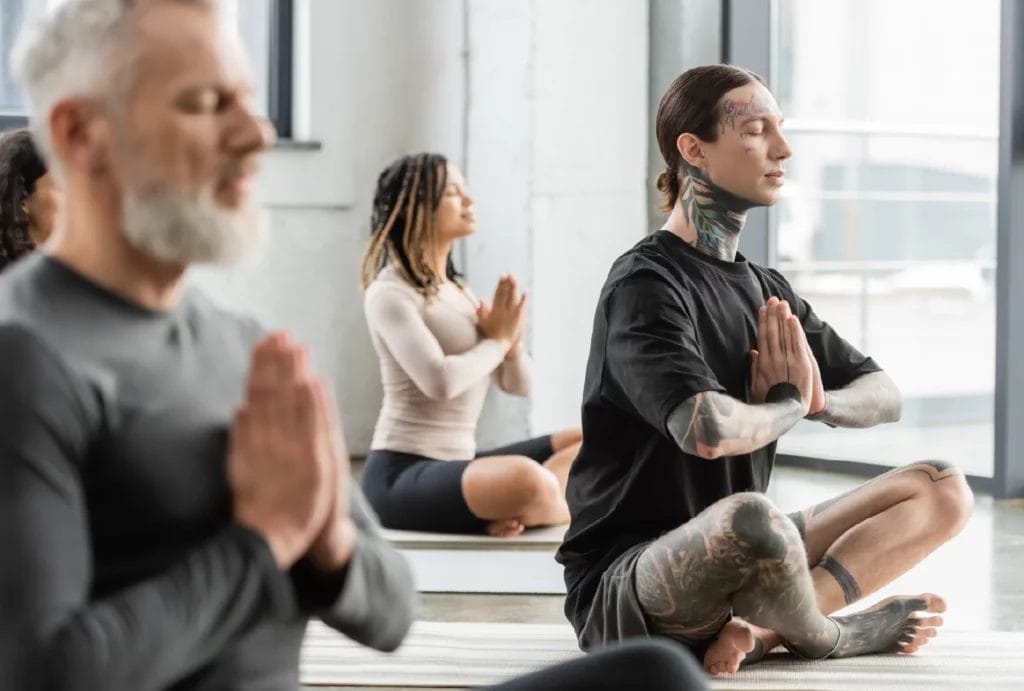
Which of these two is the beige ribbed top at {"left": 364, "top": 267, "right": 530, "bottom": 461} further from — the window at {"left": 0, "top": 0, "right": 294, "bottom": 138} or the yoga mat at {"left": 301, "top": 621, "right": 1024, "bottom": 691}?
the window at {"left": 0, "top": 0, "right": 294, "bottom": 138}

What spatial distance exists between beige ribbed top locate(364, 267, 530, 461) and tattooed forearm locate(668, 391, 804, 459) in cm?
134

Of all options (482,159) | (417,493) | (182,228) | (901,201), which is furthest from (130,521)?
(901,201)

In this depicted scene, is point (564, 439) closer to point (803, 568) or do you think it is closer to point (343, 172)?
point (803, 568)

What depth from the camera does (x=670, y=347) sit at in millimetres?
2592

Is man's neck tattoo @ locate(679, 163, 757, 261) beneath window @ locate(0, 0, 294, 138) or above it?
beneath

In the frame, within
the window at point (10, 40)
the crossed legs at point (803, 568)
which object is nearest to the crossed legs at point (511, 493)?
the crossed legs at point (803, 568)

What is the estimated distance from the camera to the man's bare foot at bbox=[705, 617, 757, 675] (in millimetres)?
2746

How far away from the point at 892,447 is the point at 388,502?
8.10 ft

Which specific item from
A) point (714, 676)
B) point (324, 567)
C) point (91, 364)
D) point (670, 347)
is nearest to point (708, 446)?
point (670, 347)

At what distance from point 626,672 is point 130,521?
456 millimetres

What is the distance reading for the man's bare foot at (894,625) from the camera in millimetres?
2938

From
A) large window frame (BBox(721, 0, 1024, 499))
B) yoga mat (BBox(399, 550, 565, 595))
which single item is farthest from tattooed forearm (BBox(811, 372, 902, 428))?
large window frame (BBox(721, 0, 1024, 499))

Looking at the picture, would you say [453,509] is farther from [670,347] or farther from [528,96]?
[528,96]

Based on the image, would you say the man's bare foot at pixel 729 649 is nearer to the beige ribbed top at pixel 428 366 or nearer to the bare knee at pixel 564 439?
the beige ribbed top at pixel 428 366
